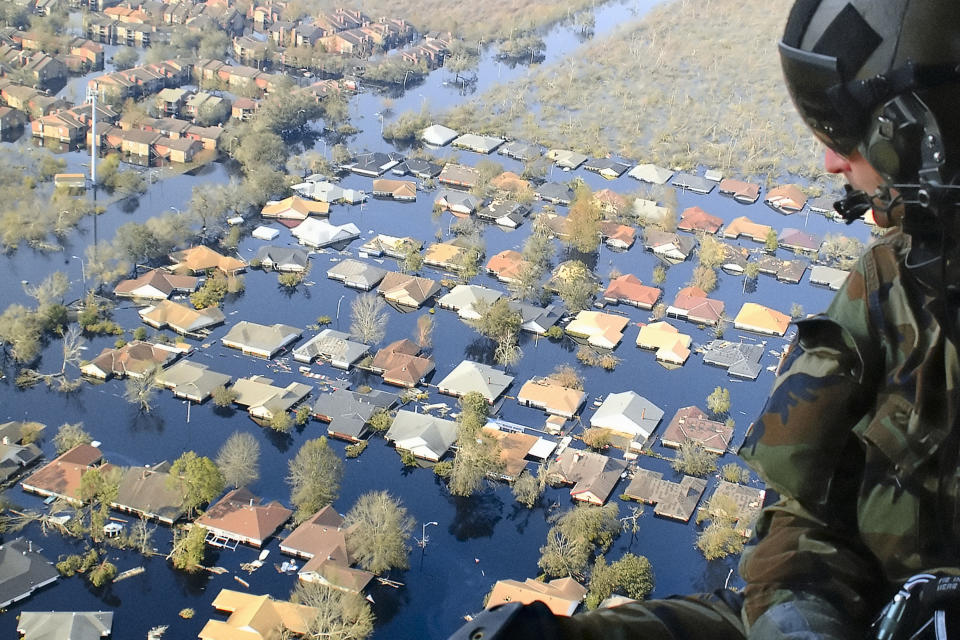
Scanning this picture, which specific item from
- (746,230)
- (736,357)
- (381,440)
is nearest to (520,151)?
(746,230)

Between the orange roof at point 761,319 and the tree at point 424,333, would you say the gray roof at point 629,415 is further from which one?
the orange roof at point 761,319

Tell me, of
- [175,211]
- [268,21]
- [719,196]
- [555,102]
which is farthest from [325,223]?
[268,21]

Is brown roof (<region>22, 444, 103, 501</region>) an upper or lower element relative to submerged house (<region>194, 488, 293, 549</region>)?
lower

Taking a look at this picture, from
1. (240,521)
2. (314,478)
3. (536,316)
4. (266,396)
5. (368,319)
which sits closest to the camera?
(240,521)

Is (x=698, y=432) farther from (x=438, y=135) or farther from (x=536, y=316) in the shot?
(x=438, y=135)

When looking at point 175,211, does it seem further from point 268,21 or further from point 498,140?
point 268,21

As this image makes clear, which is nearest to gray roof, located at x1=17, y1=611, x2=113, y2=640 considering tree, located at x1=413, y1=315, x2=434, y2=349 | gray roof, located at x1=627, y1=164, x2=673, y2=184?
tree, located at x1=413, y1=315, x2=434, y2=349

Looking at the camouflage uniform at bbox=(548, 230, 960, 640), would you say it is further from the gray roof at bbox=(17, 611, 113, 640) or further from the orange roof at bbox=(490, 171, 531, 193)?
the orange roof at bbox=(490, 171, 531, 193)

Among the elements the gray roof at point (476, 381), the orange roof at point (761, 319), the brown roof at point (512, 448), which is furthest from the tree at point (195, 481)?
the orange roof at point (761, 319)
